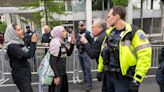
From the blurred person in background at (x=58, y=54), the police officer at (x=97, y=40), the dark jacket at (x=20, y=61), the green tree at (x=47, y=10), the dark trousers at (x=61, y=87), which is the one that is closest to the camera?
the police officer at (x=97, y=40)

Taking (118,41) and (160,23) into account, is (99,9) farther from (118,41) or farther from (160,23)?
(118,41)

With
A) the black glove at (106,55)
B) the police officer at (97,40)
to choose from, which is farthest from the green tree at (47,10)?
the black glove at (106,55)

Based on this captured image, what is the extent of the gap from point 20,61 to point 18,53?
214 millimetres

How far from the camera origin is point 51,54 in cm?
513

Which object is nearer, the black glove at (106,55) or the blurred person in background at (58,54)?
the black glove at (106,55)

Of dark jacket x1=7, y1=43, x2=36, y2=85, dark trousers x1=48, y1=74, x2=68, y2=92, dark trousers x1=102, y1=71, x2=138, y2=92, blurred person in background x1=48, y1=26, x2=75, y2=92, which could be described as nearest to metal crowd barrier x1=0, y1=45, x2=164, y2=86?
dark trousers x1=48, y1=74, x2=68, y2=92

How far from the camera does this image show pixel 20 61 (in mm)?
4902

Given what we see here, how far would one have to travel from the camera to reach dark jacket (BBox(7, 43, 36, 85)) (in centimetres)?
476

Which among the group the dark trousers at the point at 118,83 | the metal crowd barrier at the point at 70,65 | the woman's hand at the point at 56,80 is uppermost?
the dark trousers at the point at 118,83

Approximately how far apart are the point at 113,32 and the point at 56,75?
170cm

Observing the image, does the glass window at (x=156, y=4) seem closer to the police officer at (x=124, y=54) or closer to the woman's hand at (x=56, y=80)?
the woman's hand at (x=56, y=80)

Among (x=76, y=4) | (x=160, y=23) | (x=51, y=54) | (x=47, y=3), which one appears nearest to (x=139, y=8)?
(x=160, y=23)

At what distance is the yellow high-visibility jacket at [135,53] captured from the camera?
364cm

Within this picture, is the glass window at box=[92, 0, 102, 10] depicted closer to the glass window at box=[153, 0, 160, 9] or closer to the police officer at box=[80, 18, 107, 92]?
the glass window at box=[153, 0, 160, 9]
